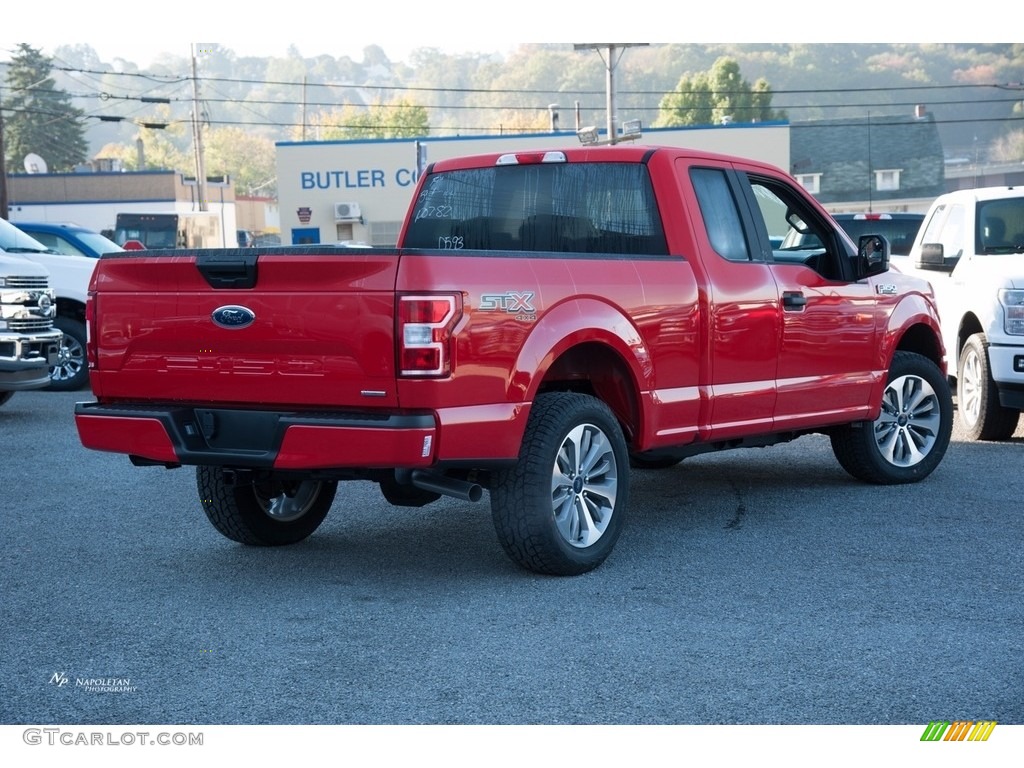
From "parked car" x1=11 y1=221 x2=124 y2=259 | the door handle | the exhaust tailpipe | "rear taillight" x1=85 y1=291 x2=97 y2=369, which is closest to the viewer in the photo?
the exhaust tailpipe

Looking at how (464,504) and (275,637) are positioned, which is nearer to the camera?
(275,637)

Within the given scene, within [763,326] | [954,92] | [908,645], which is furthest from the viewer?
[954,92]

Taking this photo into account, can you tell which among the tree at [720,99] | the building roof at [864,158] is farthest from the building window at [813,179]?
the tree at [720,99]

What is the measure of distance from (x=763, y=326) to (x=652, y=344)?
1016 mm

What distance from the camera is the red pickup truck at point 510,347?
19.0 feet

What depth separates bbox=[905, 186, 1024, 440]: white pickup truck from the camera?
10.2 meters

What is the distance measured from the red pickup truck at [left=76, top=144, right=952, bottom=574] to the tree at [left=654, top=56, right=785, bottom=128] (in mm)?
105336

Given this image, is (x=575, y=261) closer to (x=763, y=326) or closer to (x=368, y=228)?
(x=763, y=326)

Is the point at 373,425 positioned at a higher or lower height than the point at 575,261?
lower

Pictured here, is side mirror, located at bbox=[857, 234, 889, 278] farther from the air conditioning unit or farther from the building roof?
the building roof

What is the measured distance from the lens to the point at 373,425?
5.72 m

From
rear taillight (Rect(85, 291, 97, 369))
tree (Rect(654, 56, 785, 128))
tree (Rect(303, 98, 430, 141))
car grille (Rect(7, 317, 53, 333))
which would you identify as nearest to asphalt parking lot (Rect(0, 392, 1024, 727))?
rear taillight (Rect(85, 291, 97, 369))

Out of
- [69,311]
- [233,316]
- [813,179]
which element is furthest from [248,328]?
[813,179]

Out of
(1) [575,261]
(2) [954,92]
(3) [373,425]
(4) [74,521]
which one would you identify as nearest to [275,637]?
(3) [373,425]
